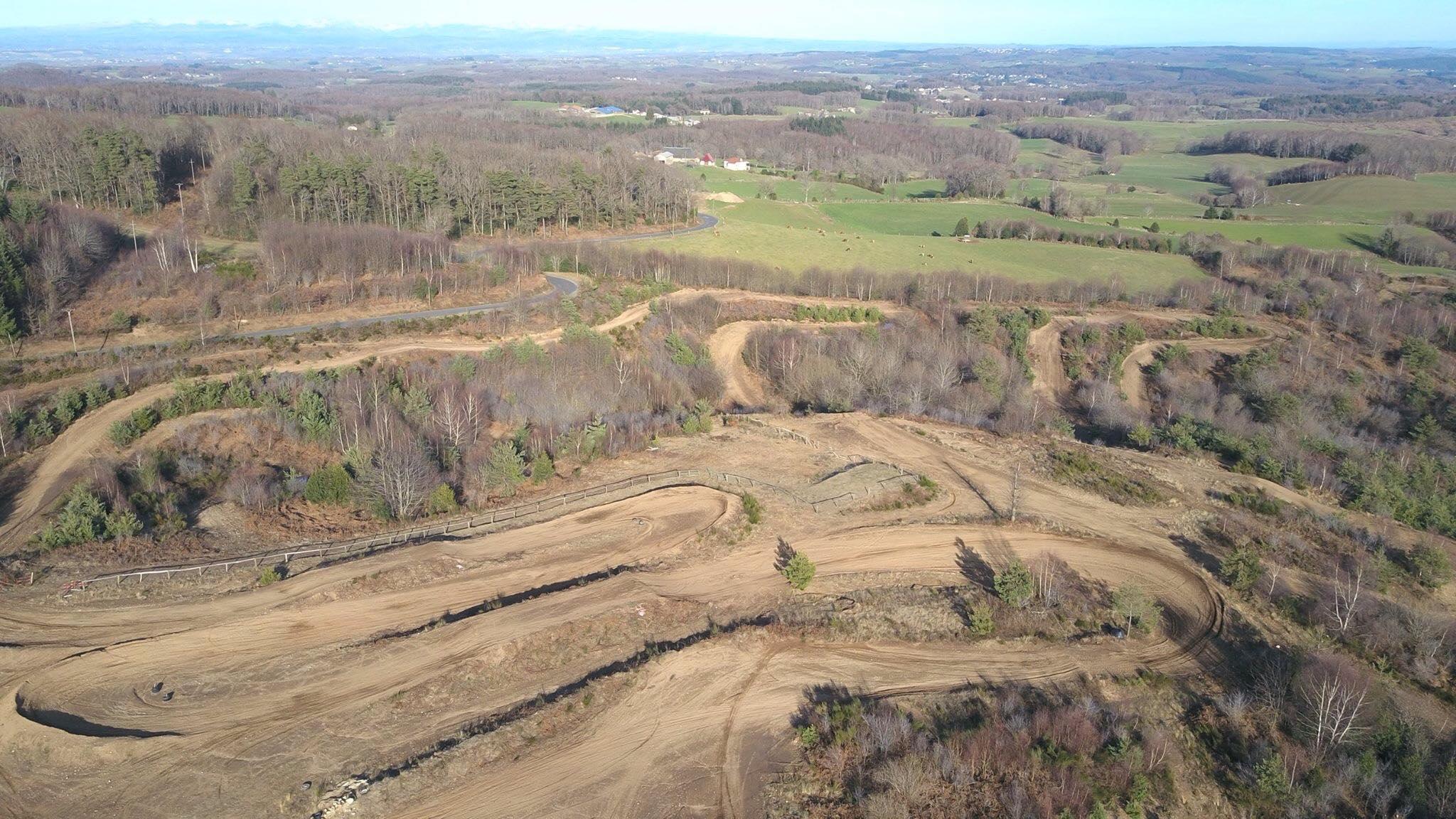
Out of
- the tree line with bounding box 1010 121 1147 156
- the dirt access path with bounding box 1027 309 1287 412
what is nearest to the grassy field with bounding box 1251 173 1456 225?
the tree line with bounding box 1010 121 1147 156

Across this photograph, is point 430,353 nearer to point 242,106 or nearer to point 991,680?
point 991,680

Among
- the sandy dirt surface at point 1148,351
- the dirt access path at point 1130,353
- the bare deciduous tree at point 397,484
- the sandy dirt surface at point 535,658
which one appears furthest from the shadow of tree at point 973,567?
the sandy dirt surface at point 1148,351

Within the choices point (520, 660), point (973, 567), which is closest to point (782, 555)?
point (973, 567)

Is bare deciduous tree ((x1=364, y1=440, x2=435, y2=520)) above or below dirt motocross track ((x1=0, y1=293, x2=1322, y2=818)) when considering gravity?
above

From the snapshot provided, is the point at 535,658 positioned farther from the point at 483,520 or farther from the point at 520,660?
the point at 483,520

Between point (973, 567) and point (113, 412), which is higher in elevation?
point (113, 412)

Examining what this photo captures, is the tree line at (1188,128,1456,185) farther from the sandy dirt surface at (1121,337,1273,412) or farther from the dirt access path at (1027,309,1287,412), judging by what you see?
the sandy dirt surface at (1121,337,1273,412)

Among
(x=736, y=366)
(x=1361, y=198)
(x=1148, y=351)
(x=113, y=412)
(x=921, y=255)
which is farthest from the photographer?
(x=1361, y=198)
